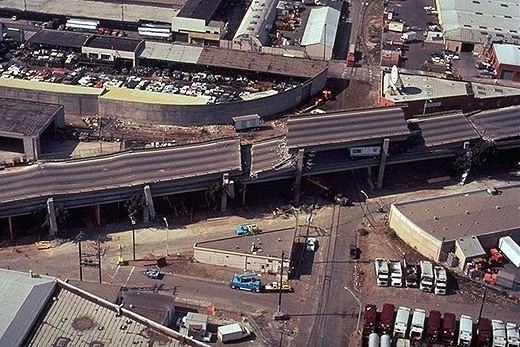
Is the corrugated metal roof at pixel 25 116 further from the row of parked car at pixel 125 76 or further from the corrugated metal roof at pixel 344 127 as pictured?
the corrugated metal roof at pixel 344 127

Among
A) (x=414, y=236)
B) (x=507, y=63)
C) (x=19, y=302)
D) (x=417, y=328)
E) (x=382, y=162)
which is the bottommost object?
(x=417, y=328)

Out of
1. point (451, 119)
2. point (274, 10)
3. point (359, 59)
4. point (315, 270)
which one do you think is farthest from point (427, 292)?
point (274, 10)

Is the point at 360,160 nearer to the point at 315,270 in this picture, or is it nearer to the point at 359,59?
the point at 315,270

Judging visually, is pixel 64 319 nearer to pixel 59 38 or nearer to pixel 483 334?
pixel 483 334

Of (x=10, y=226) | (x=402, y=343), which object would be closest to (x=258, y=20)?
(x=10, y=226)

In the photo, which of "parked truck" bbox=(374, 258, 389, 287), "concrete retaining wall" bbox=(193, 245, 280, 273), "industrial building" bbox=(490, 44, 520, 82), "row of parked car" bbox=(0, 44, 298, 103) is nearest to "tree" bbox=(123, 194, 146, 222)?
"concrete retaining wall" bbox=(193, 245, 280, 273)

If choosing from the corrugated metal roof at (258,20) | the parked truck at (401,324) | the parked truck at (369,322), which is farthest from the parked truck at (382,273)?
the corrugated metal roof at (258,20)

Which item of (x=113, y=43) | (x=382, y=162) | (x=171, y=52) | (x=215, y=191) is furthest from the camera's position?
(x=113, y=43)
